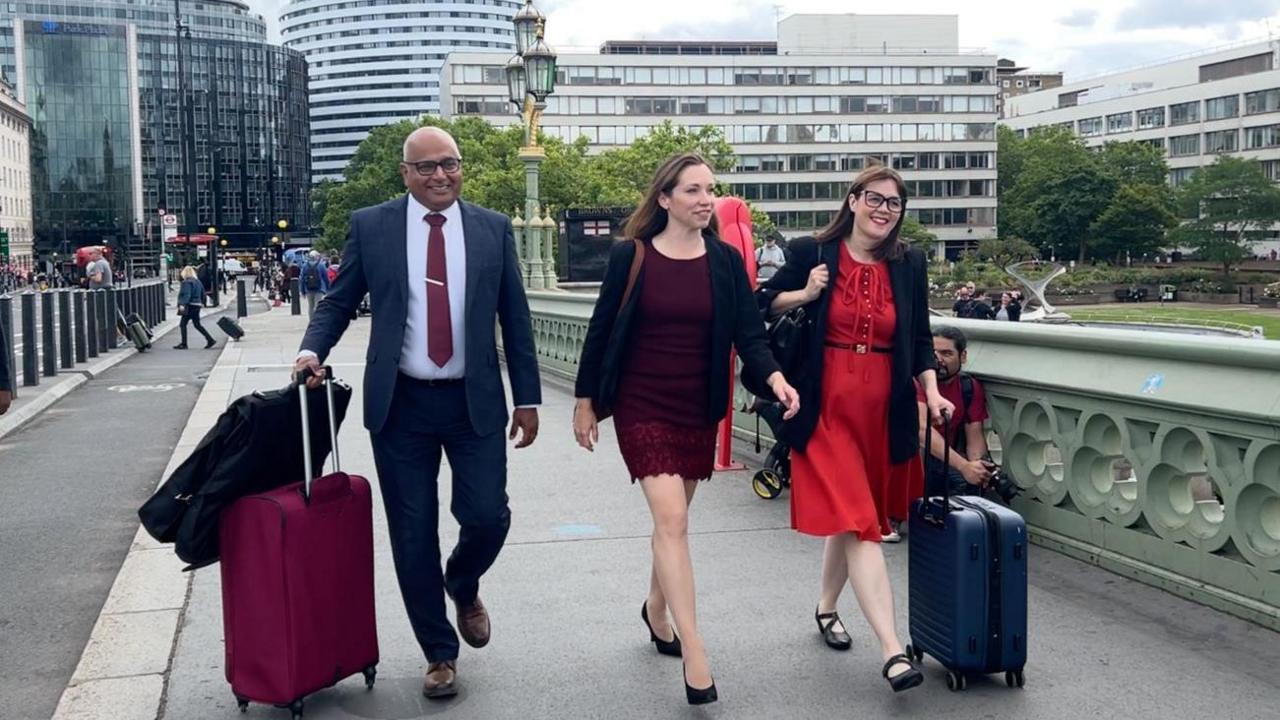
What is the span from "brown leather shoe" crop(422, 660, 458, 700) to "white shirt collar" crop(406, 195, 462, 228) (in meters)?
1.50

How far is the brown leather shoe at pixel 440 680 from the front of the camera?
15.1ft

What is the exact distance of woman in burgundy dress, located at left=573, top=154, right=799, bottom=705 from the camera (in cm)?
457

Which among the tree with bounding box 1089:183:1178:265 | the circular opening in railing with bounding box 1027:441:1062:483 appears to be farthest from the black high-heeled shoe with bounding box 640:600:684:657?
the tree with bounding box 1089:183:1178:265

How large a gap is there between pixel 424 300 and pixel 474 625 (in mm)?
1196

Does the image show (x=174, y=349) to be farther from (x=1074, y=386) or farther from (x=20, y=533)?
(x=1074, y=386)

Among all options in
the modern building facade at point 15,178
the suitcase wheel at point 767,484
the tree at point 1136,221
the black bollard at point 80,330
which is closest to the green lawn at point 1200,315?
the black bollard at point 80,330

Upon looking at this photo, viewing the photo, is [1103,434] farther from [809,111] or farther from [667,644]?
[809,111]

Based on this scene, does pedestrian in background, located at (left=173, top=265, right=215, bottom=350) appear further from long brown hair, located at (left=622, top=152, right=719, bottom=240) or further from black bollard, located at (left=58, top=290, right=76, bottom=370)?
long brown hair, located at (left=622, top=152, right=719, bottom=240)

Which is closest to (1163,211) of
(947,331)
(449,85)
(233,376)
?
(449,85)

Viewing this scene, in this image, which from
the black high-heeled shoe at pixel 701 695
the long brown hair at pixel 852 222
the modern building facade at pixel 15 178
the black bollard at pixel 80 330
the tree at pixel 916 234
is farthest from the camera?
the modern building facade at pixel 15 178

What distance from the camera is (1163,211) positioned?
4176 inches

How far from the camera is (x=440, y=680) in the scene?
4.63 metres

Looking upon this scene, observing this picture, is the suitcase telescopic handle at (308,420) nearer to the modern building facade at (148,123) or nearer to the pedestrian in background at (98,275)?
the pedestrian in background at (98,275)

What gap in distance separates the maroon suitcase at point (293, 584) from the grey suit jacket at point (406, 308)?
0.28 metres
